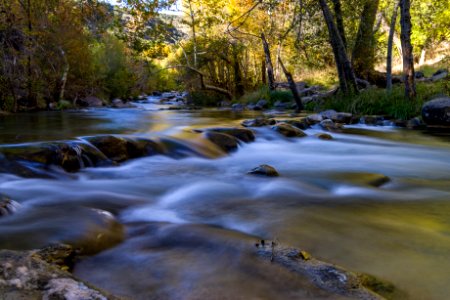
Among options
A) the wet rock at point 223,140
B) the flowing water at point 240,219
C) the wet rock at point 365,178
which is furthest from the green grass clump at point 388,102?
the wet rock at point 365,178

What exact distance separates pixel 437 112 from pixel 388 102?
2.41 meters

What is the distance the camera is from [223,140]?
7031 millimetres

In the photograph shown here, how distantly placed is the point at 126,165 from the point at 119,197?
63.8 inches

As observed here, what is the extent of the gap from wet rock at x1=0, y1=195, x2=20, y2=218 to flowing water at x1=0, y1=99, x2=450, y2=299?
10 cm

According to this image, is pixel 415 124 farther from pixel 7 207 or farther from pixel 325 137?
pixel 7 207

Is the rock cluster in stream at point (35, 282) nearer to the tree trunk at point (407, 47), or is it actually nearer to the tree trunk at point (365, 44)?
the tree trunk at point (407, 47)

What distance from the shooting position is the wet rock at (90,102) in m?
20.5

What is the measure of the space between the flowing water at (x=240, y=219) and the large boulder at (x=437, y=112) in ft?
11.6

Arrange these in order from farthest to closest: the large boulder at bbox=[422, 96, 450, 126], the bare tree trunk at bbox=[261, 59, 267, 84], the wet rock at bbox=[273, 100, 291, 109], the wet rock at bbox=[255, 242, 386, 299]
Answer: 1. the bare tree trunk at bbox=[261, 59, 267, 84]
2. the wet rock at bbox=[273, 100, 291, 109]
3. the large boulder at bbox=[422, 96, 450, 126]
4. the wet rock at bbox=[255, 242, 386, 299]

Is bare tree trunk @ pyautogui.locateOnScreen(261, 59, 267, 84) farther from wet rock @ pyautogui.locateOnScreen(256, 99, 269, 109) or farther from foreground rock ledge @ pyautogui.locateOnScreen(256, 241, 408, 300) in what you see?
foreground rock ledge @ pyautogui.locateOnScreen(256, 241, 408, 300)

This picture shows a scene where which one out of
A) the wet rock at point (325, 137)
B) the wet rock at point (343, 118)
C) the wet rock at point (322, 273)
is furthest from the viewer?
the wet rock at point (343, 118)

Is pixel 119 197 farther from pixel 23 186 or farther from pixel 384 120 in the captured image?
pixel 384 120

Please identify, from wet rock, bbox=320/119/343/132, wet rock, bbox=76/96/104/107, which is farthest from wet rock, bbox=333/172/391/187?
wet rock, bbox=76/96/104/107

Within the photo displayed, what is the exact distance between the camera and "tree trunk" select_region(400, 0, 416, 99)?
10.1 m
